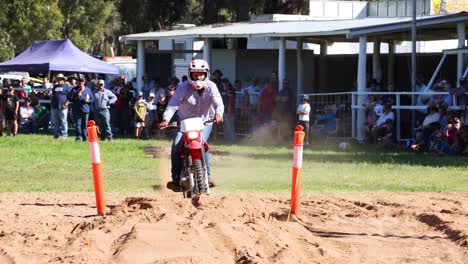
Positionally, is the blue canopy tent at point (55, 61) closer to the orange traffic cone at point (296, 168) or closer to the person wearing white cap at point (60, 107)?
the person wearing white cap at point (60, 107)

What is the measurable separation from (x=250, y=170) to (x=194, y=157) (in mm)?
7336

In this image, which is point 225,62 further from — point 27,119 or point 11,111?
point 11,111

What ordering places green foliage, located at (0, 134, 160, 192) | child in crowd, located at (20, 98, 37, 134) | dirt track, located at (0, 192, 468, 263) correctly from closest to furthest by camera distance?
1. dirt track, located at (0, 192, 468, 263)
2. green foliage, located at (0, 134, 160, 192)
3. child in crowd, located at (20, 98, 37, 134)

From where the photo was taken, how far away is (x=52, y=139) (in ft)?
97.2

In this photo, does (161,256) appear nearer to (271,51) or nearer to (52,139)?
(52,139)

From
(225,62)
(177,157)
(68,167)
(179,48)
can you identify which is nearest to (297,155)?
(177,157)

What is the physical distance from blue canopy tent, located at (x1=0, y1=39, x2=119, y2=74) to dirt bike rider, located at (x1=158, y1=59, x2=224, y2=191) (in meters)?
22.0

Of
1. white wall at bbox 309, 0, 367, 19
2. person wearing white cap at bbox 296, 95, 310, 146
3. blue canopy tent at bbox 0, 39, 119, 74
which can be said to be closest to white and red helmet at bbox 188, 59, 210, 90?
person wearing white cap at bbox 296, 95, 310, 146

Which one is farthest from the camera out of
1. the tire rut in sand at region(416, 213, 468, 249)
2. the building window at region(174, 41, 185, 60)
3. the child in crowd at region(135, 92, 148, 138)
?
the building window at region(174, 41, 185, 60)

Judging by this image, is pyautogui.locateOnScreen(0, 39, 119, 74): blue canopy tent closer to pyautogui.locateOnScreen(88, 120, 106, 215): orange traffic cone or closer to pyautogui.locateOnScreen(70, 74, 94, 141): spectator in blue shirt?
pyautogui.locateOnScreen(70, 74, 94, 141): spectator in blue shirt

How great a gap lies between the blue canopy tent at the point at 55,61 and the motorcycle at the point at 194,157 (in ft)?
74.9

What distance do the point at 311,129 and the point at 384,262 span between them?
59.8 feet

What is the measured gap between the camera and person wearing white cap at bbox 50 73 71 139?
29828mm

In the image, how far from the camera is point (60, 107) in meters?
30.0
